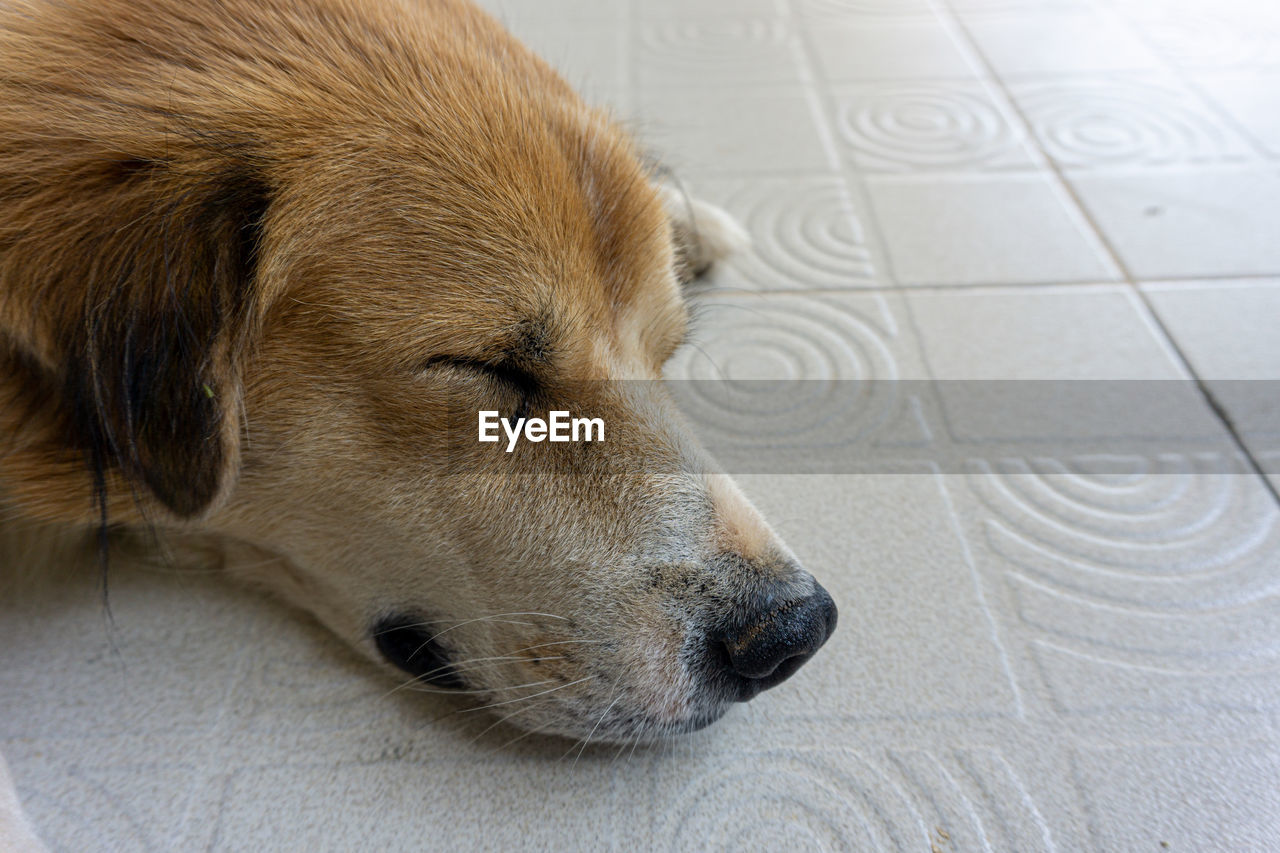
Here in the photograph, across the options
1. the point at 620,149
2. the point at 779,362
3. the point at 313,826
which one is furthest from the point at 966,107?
the point at 313,826

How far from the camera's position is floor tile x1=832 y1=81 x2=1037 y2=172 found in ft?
8.28

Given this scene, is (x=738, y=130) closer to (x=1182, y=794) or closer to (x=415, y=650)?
(x=415, y=650)

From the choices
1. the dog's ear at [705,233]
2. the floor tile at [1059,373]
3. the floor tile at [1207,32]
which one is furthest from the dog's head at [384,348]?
the floor tile at [1207,32]

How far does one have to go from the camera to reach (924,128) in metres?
2.65

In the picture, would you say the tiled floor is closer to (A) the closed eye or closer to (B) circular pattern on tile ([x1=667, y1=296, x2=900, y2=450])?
(B) circular pattern on tile ([x1=667, y1=296, x2=900, y2=450])

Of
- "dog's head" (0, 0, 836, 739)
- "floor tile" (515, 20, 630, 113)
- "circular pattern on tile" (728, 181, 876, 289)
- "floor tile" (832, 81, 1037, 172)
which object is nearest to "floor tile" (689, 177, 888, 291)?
"circular pattern on tile" (728, 181, 876, 289)

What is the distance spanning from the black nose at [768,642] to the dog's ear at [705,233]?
101 centimetres

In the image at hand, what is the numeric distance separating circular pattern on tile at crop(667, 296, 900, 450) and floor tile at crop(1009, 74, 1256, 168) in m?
1.10

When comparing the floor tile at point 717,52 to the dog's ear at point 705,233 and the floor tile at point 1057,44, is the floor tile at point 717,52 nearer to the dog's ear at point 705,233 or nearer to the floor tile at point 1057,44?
the floor tile at point 1057,44

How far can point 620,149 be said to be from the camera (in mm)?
1366

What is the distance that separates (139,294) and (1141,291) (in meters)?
2.14

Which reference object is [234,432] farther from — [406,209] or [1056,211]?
[1056,211]
